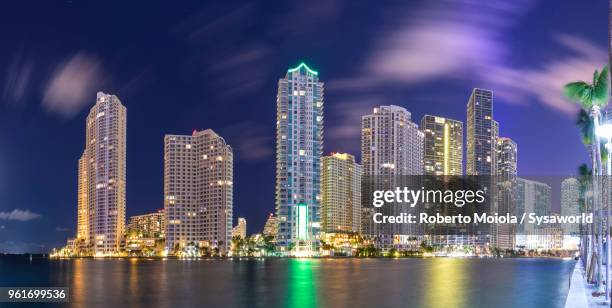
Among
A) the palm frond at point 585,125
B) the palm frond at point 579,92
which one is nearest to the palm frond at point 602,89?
the palm frond at point 579,92

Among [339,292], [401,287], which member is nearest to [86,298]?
[339,292]

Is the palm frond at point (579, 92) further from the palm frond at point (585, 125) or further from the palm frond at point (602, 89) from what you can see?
the palm frond at point (585, 125)

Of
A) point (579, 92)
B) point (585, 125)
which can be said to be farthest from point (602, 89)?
point (585, 125)

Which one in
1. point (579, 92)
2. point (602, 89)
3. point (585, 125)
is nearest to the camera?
point (602, 89)

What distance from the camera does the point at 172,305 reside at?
185 ft

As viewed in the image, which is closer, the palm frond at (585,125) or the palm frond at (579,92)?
the palm frond at (579,92)

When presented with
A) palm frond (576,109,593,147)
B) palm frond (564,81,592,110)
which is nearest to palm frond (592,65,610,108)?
palm frond (564,81,592,110)

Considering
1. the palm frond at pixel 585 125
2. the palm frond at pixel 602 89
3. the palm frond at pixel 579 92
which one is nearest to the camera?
the palm frond at pixel 602 89

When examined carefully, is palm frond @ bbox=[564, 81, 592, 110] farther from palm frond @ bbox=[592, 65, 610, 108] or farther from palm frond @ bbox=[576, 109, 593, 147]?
palm frond @ bbox=[576, 109, 593, 147]

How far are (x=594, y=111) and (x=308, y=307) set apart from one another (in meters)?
26.1

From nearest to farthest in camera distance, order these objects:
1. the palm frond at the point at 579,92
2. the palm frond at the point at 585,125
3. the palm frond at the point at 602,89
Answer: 1. the palm frond at the point at 602,89
2. the palm frond at the point at 579,92
3. the palm frond at the point at 585,125

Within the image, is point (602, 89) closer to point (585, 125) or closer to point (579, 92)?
point (579, 92)

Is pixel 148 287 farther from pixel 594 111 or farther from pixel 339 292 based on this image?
pixel 594 111

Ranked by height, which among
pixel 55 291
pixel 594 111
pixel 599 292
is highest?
pixel 594 111
